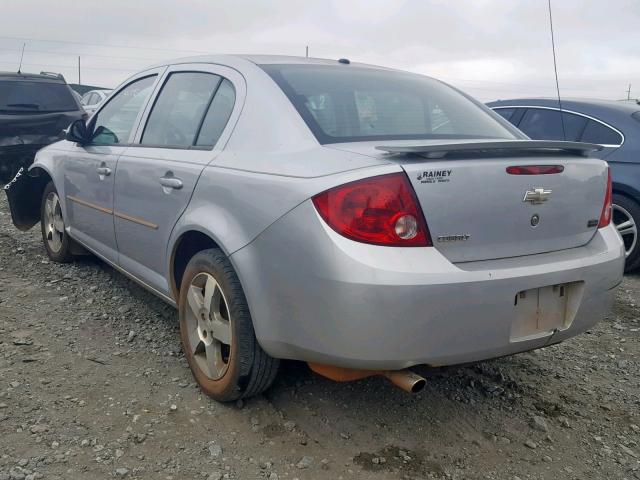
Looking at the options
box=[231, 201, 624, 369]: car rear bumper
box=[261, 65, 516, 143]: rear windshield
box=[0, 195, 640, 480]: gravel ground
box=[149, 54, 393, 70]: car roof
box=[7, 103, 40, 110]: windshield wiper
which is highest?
box=[149, 54, 393, 70]: car roof

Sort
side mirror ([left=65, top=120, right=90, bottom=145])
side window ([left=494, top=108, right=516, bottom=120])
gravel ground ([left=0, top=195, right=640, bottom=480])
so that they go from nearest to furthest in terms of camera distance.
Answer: gravel ground ([left=0, top=195, right=640, bottom=480]), side mirror ([left=65, top=120, right=90, bottom=145]), side window ([left=494, top=108, right=516, bottom=120])

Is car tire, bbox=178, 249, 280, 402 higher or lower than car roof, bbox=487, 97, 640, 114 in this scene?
lower

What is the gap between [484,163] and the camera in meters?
2.34

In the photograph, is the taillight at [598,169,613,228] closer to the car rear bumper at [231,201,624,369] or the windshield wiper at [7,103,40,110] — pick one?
the car rear bumper at [231,201,624,369]

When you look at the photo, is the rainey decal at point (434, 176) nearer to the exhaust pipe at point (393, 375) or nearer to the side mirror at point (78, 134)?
the exhaust pipe at point (393, 375)

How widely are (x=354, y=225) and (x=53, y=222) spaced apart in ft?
11.8

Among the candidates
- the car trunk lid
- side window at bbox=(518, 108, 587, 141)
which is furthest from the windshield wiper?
the car trunk lid

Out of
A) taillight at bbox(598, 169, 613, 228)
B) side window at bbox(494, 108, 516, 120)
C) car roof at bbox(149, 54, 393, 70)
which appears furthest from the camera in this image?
side window at bbox(494, 108, 516, 120)

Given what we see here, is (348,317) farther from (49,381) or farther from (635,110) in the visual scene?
(635,110)

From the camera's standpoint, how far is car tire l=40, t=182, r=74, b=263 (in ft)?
16.1

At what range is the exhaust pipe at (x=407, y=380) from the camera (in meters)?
2.33

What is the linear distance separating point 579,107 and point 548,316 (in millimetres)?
4009

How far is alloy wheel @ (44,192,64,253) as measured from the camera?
4930 mm

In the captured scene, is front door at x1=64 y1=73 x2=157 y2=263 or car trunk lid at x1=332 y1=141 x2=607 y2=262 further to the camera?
front door at x1=64 y1=73 x2=157 y2=263
